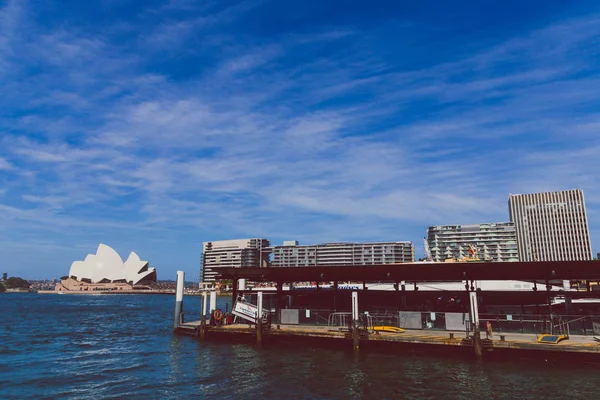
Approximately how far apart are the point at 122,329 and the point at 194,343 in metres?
17.0

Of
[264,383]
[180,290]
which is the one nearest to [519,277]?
[264,383]

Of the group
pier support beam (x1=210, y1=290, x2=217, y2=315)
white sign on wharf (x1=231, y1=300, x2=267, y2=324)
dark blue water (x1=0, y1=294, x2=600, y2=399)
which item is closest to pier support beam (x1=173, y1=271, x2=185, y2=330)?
pier support beam (x1=210, y1=290, x2=217, y2=315)

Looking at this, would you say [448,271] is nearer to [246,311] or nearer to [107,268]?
[246,311]

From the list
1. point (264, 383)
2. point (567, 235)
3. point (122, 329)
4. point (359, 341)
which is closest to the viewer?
point (264, 383)

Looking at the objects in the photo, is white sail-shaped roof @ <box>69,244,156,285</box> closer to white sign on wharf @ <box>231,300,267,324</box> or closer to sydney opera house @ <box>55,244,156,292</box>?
sydney opera house @ <box>55,244,156,292</box>

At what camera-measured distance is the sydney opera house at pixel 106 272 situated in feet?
629

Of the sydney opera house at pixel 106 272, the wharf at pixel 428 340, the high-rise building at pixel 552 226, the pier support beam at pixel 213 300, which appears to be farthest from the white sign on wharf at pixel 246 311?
the high-rise building at pixel 552 226

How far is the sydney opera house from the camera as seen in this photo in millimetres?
191625

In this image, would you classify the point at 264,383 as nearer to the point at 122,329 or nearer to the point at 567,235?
the point at 122,329

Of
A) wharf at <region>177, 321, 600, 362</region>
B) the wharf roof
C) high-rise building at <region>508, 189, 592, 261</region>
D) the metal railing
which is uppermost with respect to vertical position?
high-rise building at <region>508, 189, 592, 261</region>

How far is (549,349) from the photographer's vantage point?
23031mm

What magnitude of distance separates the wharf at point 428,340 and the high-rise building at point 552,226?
176 meters

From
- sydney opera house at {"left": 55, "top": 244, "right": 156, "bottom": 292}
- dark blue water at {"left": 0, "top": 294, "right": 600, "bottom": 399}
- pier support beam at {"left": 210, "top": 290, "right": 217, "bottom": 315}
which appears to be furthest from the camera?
sydney opera house at {"left": 55, "top": 244, "right": 156, "bottom": 292}

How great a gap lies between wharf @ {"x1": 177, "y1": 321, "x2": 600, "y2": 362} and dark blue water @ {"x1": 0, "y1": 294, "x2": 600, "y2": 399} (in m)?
0.69
